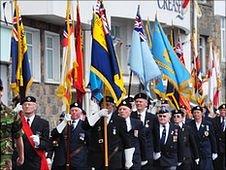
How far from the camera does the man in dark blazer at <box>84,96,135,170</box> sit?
46.9 feet

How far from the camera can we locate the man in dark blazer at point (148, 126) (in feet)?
49.9

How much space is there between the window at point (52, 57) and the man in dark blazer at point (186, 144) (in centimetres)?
755

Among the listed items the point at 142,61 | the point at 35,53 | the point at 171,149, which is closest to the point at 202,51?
the point at 35,53

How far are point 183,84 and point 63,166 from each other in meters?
4.86

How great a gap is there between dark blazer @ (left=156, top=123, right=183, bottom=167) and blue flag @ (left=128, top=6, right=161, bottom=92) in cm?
107

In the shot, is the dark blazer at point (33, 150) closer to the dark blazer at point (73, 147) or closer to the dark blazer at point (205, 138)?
the dark blazer at point (73, 147)

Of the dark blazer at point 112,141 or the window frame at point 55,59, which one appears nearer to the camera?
the dark blazer at point 112,141

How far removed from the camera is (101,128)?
14234 mm

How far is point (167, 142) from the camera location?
16.0m

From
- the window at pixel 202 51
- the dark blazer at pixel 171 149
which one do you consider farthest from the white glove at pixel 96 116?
the window at pixel 202 51

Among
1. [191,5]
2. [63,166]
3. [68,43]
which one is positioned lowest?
[63,166]

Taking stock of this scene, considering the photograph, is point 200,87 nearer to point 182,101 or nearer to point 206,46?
point 182,101

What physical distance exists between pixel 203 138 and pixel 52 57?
7384mm

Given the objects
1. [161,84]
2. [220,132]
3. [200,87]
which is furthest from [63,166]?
[200,87]
